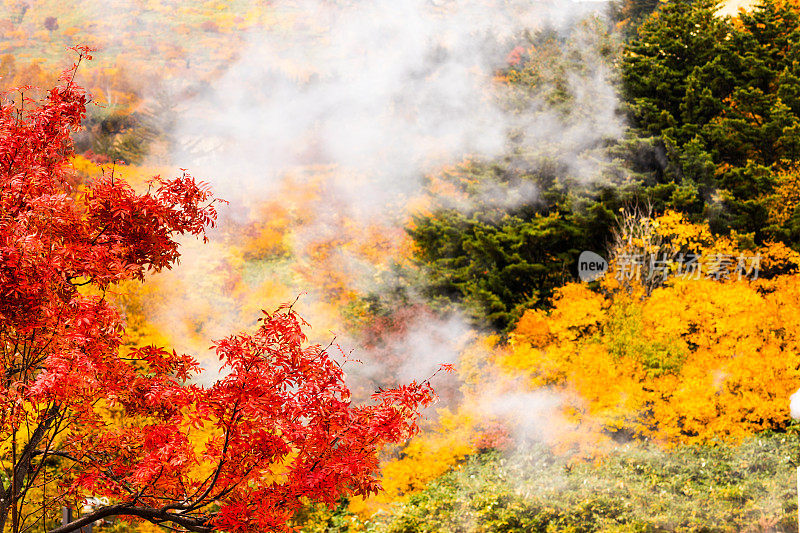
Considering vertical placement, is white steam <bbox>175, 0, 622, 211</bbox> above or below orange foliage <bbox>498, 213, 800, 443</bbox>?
above

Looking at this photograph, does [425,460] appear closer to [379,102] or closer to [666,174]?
[666,174]

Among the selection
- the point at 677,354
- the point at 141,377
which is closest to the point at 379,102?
the point at 677,354

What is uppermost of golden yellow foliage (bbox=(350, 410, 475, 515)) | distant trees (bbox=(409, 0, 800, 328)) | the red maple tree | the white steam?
the white steam

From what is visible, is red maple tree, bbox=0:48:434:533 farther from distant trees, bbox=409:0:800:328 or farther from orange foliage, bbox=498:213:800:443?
distant trees, bbox=409:0:800:328

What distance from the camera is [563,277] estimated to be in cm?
1302

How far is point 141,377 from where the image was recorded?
3.66m

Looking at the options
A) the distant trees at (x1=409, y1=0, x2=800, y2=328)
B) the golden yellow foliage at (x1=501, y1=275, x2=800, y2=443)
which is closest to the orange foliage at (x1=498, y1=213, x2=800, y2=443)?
the golden yellow foliage at (x1=501, y1=275, x2=800, y2=443)

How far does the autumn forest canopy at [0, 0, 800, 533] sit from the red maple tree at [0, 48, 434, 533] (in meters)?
0.02

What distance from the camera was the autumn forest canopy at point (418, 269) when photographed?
10.6 feet

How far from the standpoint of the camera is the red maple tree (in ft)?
9.87

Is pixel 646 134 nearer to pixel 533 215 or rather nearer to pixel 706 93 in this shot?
pixel 706 93

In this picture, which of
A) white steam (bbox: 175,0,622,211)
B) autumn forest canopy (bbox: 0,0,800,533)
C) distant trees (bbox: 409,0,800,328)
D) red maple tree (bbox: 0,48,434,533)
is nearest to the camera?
red maple tree (bbox: 0,48,434,533)

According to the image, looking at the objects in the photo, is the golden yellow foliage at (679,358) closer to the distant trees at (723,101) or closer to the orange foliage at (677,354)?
the orange foliage at (677,354)

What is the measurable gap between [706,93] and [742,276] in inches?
152
